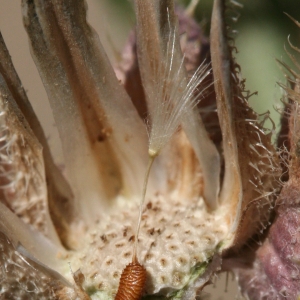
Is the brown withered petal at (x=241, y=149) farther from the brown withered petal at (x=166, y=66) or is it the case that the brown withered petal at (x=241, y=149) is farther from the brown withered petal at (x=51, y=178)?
the brown withered petal at (x=51, y=178)

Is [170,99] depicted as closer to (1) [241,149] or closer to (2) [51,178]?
(1) [241,149]

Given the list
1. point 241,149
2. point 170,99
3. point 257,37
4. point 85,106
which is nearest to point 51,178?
point 85,106

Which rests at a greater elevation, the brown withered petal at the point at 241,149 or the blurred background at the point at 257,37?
the brown withered petal at the point at 241,149

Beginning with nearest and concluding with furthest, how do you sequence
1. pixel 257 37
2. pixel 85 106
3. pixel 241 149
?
1. pixel 241 149
2. pixel 85 106
3. pixel 257 37

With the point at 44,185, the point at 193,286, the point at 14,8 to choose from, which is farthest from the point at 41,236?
the point at 14,8

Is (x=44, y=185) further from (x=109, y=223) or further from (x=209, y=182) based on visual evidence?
(x=209, y=182)

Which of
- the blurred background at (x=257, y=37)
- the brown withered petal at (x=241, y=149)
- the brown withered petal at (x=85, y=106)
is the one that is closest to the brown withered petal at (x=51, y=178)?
the brown withered petal at (x=85, y=106)

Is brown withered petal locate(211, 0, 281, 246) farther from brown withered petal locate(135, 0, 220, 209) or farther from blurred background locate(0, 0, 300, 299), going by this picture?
blurred background locate(0, 0, 300, 299)

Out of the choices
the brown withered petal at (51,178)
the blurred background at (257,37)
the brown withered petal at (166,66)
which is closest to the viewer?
the brown withered petal at (166,66)

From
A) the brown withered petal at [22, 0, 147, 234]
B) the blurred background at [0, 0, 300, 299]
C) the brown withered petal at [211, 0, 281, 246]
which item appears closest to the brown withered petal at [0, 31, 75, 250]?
the brown withered petal at [22, 0, 147, 234]
